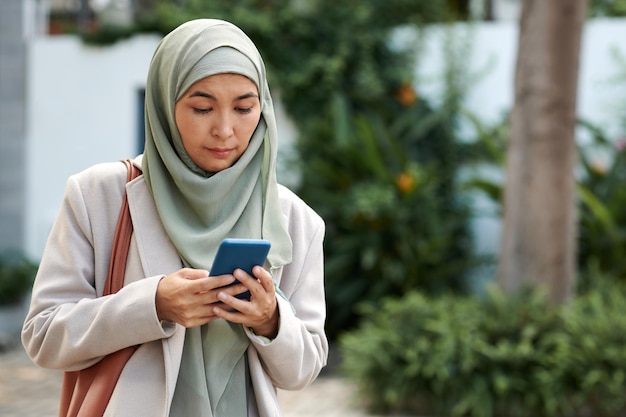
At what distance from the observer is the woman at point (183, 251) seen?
1.56 meters

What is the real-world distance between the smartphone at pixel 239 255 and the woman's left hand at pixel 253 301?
0.03 ft

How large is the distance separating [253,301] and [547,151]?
4.59m

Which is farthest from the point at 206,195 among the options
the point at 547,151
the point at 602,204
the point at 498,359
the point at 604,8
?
the point at 604,8

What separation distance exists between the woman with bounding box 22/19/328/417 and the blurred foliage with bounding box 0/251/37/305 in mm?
7010

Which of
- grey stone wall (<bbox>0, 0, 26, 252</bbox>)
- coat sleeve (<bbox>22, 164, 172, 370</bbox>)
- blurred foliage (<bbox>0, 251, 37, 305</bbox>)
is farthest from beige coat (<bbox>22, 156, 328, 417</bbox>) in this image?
grey stone wall (<bbox>0, 0, 26, 252</bbox>)

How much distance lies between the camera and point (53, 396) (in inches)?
255

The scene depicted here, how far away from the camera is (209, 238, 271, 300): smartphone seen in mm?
1435

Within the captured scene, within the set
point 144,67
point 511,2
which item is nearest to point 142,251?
point 144,67

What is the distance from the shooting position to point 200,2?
27.1ft

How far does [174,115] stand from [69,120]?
7.39 metres

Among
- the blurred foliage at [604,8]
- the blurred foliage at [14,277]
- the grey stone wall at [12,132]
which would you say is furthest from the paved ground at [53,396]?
the blurred foliage at [604,8]

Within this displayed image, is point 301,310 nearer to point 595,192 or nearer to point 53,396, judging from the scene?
point 53,396

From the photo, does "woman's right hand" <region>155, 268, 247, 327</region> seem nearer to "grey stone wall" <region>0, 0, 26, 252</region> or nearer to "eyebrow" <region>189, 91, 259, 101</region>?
"eyebrow" <region>189, 91, 259, 101</region>

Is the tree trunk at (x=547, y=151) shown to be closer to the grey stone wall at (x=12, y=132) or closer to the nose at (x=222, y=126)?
the nose at (x=222, y=126)
